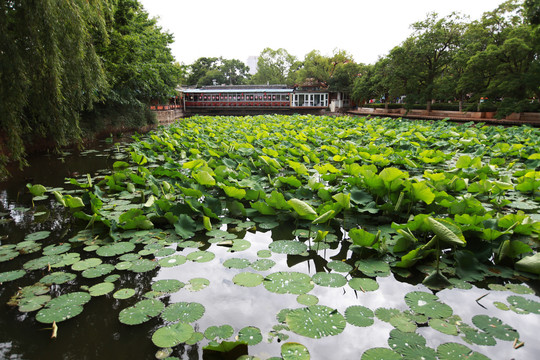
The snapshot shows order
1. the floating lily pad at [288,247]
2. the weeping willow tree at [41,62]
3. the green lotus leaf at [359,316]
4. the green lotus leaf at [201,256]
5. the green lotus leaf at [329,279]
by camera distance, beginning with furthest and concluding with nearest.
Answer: the weeping willow tree at [41,62] → the floating lily pad at [288,247] → the green lotus leaf at [201,256] → the green lotus leaf at [329,279] → the green lotus leaf at [359,316]

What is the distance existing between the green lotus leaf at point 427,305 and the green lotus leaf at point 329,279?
1.23 feet

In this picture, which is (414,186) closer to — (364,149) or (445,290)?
(445,290)

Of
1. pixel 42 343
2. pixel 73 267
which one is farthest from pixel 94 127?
pixel 42 343

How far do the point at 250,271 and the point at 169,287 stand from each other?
1.73ft

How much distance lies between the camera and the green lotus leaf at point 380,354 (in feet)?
4.50

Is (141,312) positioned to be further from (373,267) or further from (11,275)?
(373,267)

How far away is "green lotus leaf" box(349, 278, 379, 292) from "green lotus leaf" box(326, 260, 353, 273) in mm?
148

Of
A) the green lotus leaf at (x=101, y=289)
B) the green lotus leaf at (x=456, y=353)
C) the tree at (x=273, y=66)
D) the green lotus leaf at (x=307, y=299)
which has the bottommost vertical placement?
the green lotus leaf at (x=307, y=299)

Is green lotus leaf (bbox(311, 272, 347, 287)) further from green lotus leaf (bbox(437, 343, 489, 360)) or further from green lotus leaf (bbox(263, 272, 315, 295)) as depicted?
green lotus leaf (bbox(437, 343, 489, 360))

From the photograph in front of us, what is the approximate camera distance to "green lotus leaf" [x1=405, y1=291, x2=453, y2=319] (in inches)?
65.2

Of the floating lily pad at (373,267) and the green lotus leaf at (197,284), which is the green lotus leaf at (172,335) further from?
the floating lily pad at (373,267)

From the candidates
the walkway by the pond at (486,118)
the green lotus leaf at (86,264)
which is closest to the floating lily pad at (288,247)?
the green lotus leaf at (86,264)

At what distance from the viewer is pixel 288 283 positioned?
196 cm

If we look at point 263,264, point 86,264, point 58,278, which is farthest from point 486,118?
point 58,278
